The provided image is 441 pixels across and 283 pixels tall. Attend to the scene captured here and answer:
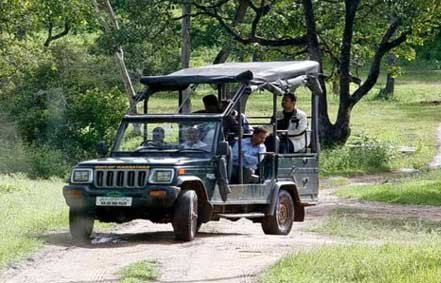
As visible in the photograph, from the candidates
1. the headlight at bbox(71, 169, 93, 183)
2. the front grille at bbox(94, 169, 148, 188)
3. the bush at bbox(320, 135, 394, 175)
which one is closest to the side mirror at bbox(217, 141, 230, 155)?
the front grille at bbox(94, 169, 148, 188)

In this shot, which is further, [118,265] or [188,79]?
[188,79]

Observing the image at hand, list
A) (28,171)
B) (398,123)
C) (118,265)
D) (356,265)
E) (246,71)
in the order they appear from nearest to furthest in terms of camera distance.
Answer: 1. (356,265)
2. (118,265)
3. (246,71)
4. (28,171)
5. (398,123)

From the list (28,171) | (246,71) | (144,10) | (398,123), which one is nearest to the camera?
(246,71)

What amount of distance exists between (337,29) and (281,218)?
1939 centimetres

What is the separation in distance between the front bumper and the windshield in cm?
114

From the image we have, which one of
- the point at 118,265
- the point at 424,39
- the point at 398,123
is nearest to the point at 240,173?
the point at 118,265

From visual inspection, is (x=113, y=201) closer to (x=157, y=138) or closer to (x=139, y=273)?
(x=157, y=138)

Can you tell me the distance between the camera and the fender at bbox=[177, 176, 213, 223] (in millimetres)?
13609

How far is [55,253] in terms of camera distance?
12.6m

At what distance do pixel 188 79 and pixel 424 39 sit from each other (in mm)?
19242

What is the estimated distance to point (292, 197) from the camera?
16141 mm

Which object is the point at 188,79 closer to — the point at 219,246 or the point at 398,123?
the point at 219,246

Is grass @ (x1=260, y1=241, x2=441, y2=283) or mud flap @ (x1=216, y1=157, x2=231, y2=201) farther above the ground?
mud flap @ (x1=216, y1=157, x2=231, y2=201)

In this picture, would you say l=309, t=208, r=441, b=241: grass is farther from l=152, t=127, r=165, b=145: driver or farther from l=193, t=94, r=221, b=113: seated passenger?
l=152, t=127, r=165, b=145: driver
